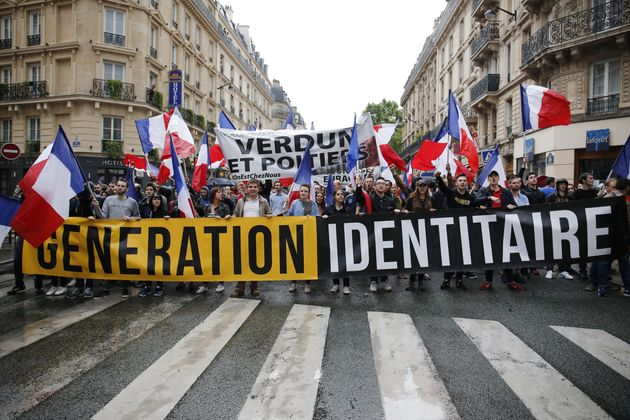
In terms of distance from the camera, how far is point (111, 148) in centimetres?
2484

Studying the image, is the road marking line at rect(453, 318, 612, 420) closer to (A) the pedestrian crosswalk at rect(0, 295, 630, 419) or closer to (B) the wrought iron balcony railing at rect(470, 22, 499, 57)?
(A) the pedestrian crosswalk at rect(0, 295, 630, 419)

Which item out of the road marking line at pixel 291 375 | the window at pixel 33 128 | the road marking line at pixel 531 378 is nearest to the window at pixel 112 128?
the window at pixel 33 128

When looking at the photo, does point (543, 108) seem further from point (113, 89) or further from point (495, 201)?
point (113, 89)

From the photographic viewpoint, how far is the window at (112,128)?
83.5 feet

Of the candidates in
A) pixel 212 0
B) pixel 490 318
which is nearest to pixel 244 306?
pixel 490 318

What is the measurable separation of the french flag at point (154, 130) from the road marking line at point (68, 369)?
6266mm

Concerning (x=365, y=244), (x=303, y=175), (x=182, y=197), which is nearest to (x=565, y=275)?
(x=365, y=244)

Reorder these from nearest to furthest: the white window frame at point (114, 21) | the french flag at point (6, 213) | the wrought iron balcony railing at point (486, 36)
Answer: the french flag at point (6, 213)
the wrought iron balcony railing at point (486, 36)
the white window frame at point (114, 21)

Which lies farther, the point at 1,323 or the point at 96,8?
the point at 96,8

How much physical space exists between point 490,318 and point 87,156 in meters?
25.4

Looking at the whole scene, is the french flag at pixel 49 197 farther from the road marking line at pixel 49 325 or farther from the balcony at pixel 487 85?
the balcony at pixel 487 85

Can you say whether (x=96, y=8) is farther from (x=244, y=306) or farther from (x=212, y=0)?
(x=244, y=306)

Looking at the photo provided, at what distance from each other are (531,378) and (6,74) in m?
33.9

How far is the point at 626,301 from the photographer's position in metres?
5.80
